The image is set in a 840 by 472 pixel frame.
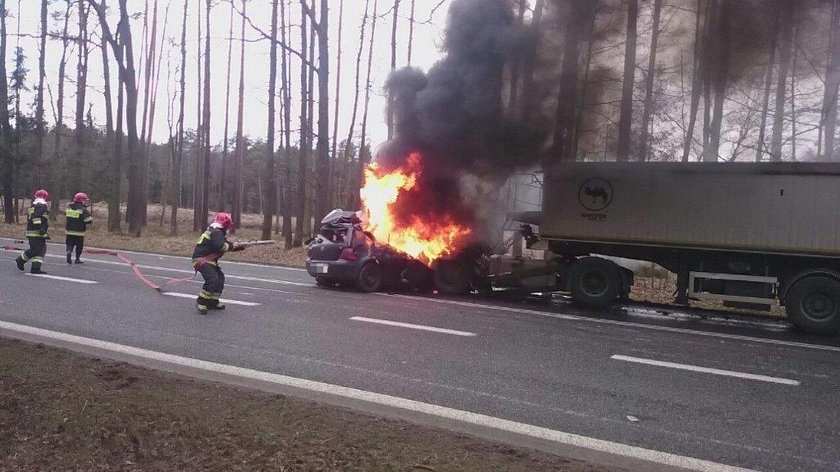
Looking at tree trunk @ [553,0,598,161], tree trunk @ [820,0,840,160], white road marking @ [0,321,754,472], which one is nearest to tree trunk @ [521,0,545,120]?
tree trunk @ [553,0,598,161]

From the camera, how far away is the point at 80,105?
35.7 metres

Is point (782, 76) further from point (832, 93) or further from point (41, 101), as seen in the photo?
point (41, 101)

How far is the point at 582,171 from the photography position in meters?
11.8

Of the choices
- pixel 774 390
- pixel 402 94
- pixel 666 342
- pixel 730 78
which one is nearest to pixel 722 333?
pixel 666 342

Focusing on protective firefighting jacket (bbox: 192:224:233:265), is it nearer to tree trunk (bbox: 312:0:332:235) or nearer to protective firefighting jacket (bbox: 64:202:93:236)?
protective firefighting jacket (bbox: 64:202:93:236)

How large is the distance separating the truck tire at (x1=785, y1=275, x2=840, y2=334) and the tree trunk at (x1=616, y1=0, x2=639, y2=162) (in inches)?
140

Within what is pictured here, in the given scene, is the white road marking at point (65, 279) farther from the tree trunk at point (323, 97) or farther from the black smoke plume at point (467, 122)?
the tree trunk at point (323, 97)

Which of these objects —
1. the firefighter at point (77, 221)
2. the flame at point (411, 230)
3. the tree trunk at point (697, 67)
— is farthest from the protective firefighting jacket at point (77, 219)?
the tree trunk at point (697, 67)

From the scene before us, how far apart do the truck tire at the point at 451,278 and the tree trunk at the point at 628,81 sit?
3.66 metres

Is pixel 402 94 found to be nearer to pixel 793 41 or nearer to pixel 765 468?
pixel 793 41

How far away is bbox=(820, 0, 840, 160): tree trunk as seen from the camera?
998cm

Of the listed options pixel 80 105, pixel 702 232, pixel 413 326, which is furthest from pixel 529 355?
pixel 80 105

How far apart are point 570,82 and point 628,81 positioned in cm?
Answer: 102

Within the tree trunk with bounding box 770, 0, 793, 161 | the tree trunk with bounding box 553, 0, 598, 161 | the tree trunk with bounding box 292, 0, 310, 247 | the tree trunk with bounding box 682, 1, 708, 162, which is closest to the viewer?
the tree trunk with bounding box 770, 0, 793, 161
